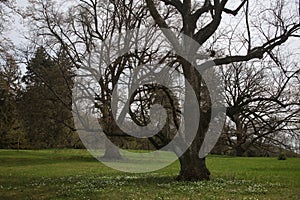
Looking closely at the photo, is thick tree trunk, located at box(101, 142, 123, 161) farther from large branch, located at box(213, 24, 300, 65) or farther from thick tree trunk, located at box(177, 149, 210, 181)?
large branch, located at box(213, 24, 300, 65)

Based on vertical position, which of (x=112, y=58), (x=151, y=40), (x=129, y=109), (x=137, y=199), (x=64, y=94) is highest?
(x=151, y=40)

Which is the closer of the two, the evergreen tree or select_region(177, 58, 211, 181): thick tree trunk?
select_region(177, 58, 211, 181): thick tree trunk

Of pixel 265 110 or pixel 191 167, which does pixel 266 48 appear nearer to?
pixel 265 110

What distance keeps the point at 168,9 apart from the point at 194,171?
14.7 m

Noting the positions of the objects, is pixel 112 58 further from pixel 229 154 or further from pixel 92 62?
pixel 229 154

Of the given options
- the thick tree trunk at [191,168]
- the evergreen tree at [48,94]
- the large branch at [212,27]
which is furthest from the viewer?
the evergreen tree at [48,94]

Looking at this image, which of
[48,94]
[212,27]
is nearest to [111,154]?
[48,94]

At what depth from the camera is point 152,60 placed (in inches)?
726

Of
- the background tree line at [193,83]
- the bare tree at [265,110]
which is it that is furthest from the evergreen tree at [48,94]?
the bare tree at [265,110]

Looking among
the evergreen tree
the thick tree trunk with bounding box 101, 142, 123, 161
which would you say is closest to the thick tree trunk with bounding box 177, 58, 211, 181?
the evergreen tree

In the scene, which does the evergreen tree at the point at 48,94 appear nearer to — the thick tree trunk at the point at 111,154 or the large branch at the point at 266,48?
the thick tree trunk at the point at 111,154

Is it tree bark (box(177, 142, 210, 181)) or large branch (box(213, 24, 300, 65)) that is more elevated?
large branch (box(213, 24, 300, 65))

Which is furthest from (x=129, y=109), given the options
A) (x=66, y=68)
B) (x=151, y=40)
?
(x=66, y=68)

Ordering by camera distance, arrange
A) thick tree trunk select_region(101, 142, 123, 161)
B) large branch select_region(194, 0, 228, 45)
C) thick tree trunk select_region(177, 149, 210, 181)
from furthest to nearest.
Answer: thick tree trunk select_region(101, 142, 123, 161), large branch select_region(194, 0, 228, 45), thick tree trunk select_region(177, 149, 210, 181)
